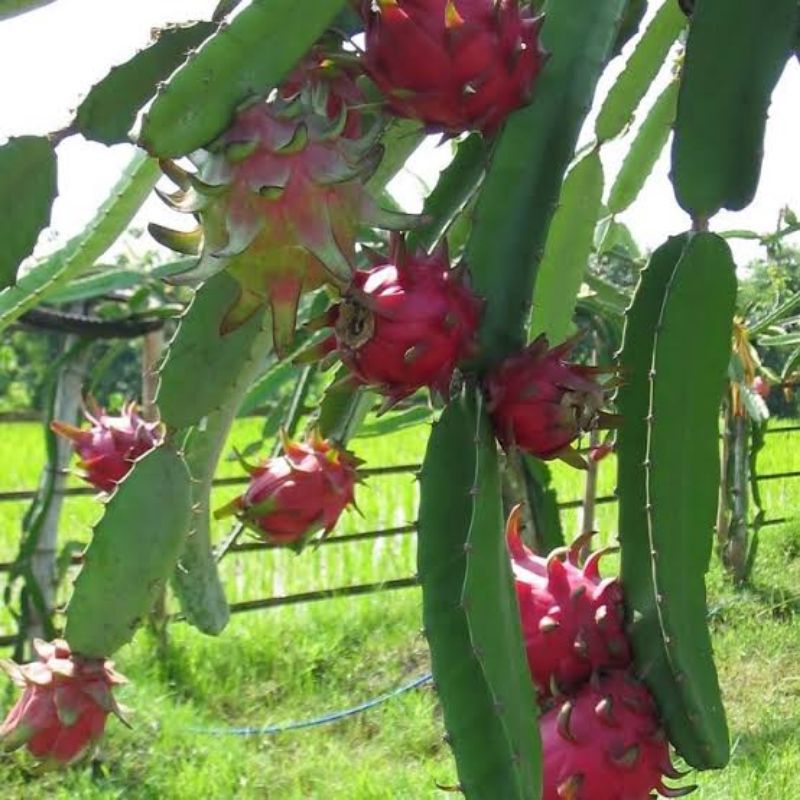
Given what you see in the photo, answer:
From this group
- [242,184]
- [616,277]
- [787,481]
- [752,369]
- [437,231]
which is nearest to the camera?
[242,184]

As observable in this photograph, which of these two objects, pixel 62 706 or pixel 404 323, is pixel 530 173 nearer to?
pixel 404 323

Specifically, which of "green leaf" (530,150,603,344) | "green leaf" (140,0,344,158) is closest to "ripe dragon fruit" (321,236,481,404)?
"green leaf" (140,0,344,158)

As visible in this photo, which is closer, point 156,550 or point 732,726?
point 156,550

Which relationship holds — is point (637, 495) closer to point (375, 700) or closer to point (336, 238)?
point (336, 238)

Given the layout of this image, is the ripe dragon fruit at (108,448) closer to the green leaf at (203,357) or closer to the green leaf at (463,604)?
the green leaf at (203,357)

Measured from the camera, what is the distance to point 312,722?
Result: 9.49 feet

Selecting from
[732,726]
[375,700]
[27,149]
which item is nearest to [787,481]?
[732,726]

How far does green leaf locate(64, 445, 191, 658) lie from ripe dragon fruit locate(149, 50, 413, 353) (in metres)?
0.20

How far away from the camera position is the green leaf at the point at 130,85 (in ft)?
2.26

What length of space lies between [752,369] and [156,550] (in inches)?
86.0

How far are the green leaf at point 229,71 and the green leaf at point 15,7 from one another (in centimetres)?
24

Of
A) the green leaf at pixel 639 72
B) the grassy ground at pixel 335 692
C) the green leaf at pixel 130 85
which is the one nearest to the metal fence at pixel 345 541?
the grassy ground at pixel 335 692

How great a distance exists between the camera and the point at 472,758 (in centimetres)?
63

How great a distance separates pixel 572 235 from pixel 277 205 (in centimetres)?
61
